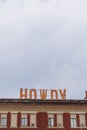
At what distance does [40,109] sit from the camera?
67.4 m

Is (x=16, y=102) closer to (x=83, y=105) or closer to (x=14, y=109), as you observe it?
(x=14, y=109)

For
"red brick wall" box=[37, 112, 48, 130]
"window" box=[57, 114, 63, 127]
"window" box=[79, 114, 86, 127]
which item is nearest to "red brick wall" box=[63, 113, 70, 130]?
"window" box=[57, 114, 63, 127]

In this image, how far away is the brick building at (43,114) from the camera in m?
66.3

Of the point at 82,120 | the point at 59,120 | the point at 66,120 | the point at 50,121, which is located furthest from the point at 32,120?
the point at 82,120

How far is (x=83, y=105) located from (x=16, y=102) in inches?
442

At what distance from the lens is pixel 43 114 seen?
67.1m

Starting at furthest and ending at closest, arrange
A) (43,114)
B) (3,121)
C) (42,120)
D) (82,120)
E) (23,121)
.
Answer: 1. (82,120)
2. (43,114)
3. (23,121)
4. (42,120)
5. (3,121)

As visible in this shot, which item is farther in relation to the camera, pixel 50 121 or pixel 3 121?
pixel 50 121

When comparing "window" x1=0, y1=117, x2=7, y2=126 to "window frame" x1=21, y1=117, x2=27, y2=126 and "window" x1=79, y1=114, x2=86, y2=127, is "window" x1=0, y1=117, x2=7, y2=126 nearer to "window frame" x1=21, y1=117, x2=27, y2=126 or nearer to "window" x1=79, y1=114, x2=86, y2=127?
"window frame" x1=21, y1=117, x2=27, y2=126

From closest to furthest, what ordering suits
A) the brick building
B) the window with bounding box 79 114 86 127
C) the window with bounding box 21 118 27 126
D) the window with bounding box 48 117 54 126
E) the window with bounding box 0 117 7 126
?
the window with bounding box 0 117 7 126
the brick building
the window with bounding box 21 118 27 126
the window with bounding box 48 117 54 126
the window with bounding box 79 114 86 127

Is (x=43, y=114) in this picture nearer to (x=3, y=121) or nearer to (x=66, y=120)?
(x=66, y=120)

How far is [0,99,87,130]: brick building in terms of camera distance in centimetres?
6631

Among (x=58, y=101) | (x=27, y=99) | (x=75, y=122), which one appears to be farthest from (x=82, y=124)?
(x=27, y=99)

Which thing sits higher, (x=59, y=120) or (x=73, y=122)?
(x=59, y=120)
